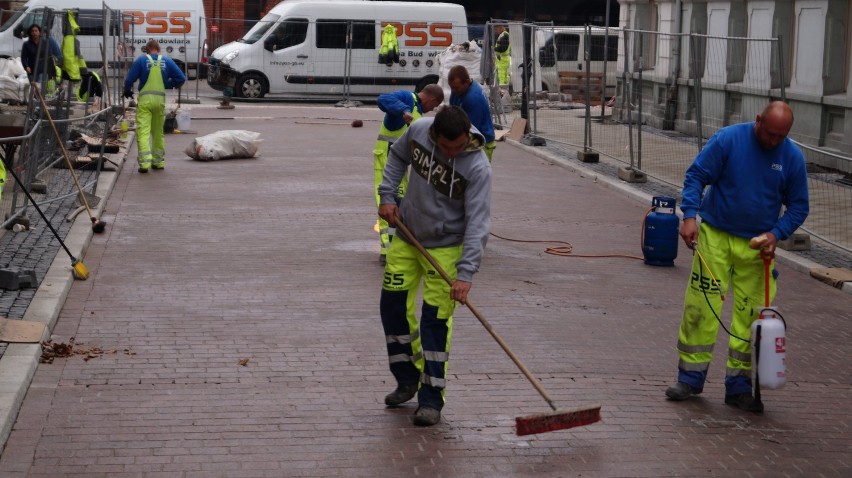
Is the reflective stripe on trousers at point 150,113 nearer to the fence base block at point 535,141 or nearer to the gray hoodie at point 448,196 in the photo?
the fence base block at point 535,141

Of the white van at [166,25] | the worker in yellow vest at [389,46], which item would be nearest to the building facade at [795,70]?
the worker in yellow vest at [389,46]

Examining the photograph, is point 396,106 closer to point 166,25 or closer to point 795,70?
point 795,70

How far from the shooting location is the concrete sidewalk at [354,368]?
20.1 ft

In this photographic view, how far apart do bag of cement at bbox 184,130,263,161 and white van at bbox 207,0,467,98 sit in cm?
1184

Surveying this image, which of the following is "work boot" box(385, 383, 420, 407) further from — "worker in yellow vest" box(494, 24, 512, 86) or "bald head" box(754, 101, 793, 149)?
"worker in yellow vest" box(494, 24, 512, 86)

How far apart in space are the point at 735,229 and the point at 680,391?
3.22 feet

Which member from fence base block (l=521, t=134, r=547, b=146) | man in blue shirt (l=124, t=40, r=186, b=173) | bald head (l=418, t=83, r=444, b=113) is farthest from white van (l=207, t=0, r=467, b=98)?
bald head (l=418, t=83, r=444, b=113)

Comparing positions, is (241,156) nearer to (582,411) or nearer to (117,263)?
(117,263)

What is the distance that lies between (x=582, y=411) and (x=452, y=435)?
2.32ft

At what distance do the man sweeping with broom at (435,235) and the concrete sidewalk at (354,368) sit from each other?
12.9 inches

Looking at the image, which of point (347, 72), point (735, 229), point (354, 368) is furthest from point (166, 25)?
point (735, 229)

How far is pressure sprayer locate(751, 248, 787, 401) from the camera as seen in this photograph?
22.6 feet

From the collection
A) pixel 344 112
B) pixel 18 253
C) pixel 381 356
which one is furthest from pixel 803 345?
pixel 344 112

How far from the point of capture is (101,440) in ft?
20.4
